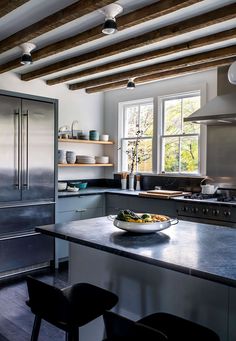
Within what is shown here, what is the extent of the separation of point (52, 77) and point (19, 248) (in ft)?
7.94

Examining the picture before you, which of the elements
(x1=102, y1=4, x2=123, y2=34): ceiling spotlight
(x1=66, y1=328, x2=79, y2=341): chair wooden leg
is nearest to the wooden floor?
(x1=66, y1=328, x2=79, y2=341): chair wooden leg

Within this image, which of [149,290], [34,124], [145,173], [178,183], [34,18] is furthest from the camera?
[145,173]

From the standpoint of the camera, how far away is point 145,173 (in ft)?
18.0

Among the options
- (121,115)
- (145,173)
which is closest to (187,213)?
(145,173)

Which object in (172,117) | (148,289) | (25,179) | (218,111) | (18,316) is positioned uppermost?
(172,117)

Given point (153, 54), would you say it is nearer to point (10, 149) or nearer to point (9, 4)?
point (9, 4)

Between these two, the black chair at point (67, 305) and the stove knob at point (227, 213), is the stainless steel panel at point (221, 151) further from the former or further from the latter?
the black chair at point (67, 305)

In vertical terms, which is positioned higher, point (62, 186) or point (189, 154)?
point (189, 154)

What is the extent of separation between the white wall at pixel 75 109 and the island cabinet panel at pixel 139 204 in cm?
89

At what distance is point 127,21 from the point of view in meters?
2.88

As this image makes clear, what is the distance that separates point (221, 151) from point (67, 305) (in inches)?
126

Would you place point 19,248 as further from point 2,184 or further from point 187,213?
point 187,213

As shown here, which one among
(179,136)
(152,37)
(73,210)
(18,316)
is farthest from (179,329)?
(179,136)

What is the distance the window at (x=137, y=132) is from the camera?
5.48 metres
